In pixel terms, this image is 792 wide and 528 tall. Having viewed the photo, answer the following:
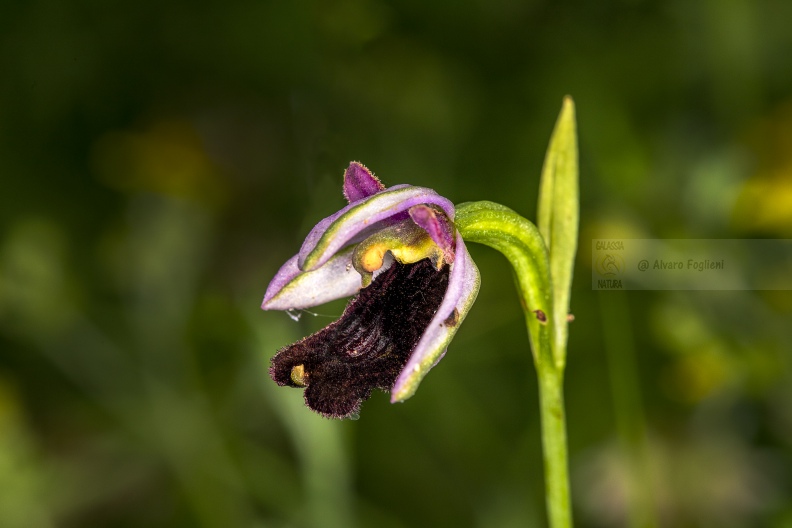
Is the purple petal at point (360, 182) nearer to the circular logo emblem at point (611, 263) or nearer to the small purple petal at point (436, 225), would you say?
the small purple petal at point (436, 225)

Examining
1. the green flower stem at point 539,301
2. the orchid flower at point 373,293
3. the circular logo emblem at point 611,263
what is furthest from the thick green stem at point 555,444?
the circular logo emblem at point 611,263

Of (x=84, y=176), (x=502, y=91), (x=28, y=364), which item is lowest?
(x=28, y=364)

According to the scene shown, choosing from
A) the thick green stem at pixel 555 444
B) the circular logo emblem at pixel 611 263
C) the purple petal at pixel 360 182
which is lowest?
the thick green stem at pixel 555 444

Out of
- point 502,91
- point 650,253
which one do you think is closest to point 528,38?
point 502,91

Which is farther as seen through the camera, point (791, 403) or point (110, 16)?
point (110, 16)

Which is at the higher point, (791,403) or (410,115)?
(410,115)

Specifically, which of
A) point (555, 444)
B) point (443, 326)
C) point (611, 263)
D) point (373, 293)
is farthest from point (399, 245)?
point (611, 263)

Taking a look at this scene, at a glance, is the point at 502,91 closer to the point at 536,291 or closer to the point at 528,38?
the point at 528,38
